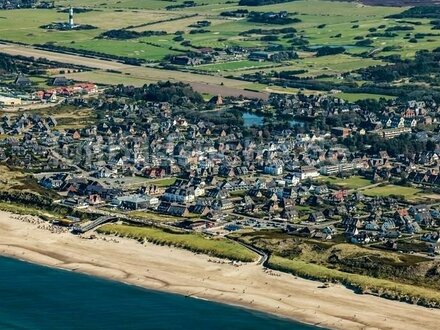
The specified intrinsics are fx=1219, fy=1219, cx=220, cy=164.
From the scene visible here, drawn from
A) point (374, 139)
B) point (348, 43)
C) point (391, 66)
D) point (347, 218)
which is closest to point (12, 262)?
point (347, 218)

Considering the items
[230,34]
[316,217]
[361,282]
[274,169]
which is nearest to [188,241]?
[316,217]

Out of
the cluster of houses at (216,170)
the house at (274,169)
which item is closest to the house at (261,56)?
the cluster of houses at (216,170)

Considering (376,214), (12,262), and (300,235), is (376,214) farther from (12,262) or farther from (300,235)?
(12,262)

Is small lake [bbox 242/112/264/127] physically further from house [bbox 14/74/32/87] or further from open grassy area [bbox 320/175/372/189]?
house [bbox 14/74/32/87]

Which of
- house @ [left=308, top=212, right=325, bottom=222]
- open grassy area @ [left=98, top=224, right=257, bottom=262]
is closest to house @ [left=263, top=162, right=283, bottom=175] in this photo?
house @ [left=308, top=212, right=325, bottom=222]

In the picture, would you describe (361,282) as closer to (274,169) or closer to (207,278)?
(207,278)

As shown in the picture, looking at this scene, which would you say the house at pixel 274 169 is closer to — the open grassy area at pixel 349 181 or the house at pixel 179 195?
the open grassy area at pixel 349 181
